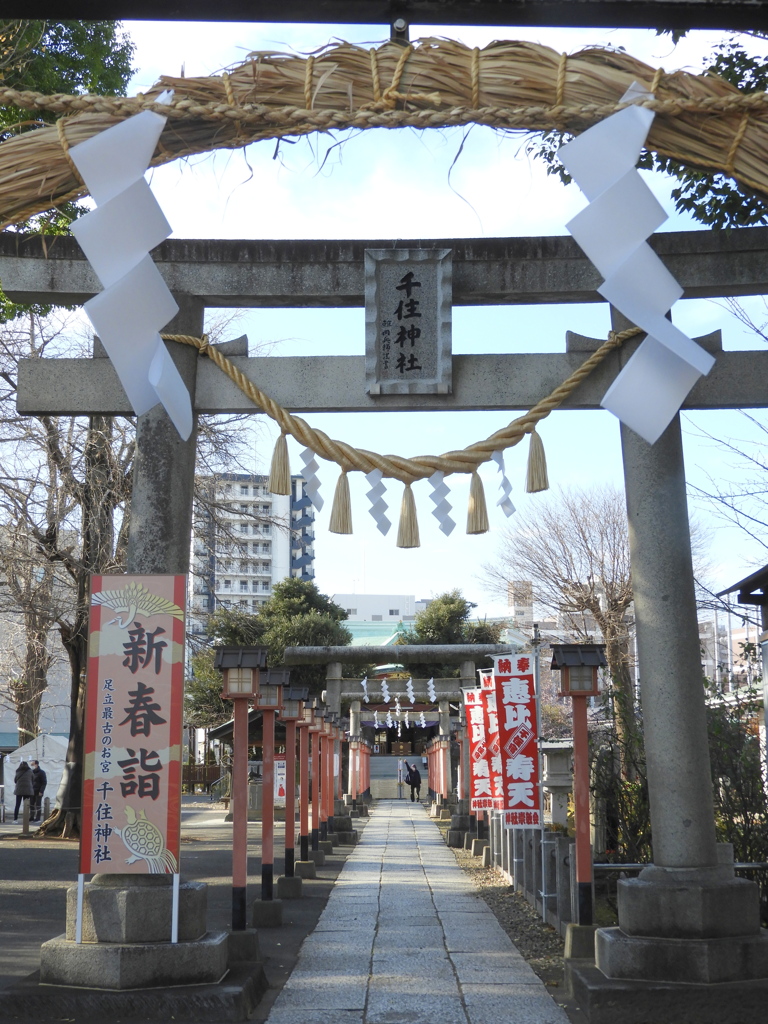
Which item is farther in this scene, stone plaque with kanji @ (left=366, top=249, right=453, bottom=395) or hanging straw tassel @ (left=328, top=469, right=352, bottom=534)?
stone plaque with kanji @ (left=366, top=249, right=453, bottom=395)

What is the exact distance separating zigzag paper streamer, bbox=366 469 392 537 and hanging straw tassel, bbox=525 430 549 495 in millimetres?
756

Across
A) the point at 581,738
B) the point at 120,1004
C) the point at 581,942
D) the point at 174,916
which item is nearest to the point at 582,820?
the point at 581,738

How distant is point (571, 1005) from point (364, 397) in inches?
155

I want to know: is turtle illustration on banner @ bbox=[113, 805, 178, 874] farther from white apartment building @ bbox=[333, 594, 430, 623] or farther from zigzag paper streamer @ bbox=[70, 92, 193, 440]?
white apartment building @ bbox=[333, 594, 430, 623]

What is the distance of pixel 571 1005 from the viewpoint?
584cm

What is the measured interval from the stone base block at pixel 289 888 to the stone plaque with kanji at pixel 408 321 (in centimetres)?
733

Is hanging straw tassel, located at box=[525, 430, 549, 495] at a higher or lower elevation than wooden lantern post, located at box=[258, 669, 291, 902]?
higher

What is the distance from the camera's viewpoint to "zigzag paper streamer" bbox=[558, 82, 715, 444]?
2262 mm

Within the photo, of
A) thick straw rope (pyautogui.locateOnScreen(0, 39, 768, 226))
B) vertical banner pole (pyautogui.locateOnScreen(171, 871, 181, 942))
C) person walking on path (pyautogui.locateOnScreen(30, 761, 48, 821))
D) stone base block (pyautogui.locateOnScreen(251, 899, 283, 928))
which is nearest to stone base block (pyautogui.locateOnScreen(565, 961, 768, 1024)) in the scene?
vertical banner pole (pyautogui.locateOnScreen(171, 871, 181, 942))

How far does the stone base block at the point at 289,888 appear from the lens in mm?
11297

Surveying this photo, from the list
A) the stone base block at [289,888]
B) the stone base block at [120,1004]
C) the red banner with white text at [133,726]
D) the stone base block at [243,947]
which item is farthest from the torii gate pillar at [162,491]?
the stone base block at [289,888]

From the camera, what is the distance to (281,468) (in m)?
5.08

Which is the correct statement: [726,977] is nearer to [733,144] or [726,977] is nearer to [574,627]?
[733,144]

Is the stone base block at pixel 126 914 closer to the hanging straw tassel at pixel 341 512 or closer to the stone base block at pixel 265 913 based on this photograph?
the hanging straw tassel at pixel 341 512
